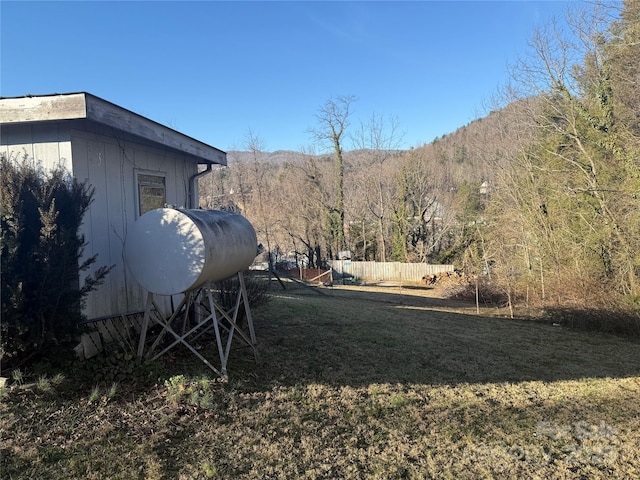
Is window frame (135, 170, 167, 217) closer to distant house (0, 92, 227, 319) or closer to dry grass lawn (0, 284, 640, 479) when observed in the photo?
distant house (0, 92, 227, 319)

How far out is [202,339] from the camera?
5.96 metres

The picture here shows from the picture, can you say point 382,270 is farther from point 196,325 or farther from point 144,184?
point 144,184

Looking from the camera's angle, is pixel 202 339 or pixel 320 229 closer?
pixel 202 339

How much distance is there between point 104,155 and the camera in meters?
4.96

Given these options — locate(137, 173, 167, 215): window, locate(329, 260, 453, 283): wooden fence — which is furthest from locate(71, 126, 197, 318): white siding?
locate(329, 260, 453, 283): wooden fence

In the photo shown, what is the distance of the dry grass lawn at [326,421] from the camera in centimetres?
314

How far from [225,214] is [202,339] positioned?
6.10 ft

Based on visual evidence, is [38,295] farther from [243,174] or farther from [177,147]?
[243,174]

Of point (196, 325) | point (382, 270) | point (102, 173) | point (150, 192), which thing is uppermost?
point (102, 173)

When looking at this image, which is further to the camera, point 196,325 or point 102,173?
point 196,325

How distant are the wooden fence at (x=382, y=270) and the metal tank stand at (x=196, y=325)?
21604mm

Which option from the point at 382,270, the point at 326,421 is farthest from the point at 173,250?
the point at 382,270

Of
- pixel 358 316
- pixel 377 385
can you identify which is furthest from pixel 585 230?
pixel 377 385

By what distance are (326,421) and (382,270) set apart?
25.7 meters
